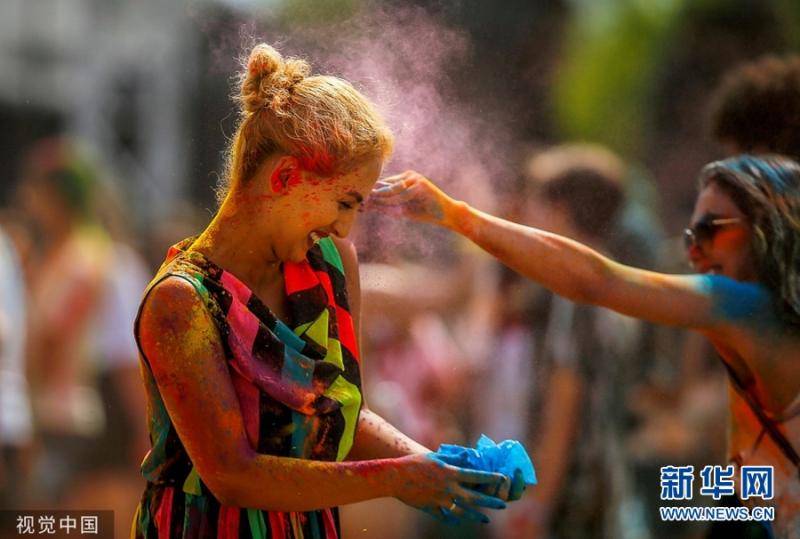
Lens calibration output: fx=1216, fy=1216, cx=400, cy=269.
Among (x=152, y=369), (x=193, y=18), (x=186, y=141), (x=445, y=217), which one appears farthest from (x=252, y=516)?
(x=193, y=18)

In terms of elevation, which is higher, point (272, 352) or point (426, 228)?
point (426, 228)

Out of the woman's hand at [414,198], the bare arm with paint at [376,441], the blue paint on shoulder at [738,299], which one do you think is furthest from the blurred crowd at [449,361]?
the bare arm with paint at [376,441]

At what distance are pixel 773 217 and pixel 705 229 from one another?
148 millimetres

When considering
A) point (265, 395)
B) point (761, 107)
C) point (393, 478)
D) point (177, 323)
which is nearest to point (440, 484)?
point (393, 478)

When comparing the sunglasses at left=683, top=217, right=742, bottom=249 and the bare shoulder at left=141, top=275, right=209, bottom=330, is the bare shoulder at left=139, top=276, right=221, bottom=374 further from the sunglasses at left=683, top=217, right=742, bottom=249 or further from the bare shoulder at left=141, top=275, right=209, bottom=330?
the sunglasses at left=683, top=217, right=742, bottom=249

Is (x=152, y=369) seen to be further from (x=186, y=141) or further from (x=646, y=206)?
(x=646, y=206)

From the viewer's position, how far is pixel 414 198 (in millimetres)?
2531

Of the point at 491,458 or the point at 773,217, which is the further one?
the point at 773,217

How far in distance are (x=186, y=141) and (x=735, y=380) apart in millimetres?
1345

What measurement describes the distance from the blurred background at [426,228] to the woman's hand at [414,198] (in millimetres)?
87

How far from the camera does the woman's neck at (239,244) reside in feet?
7.15

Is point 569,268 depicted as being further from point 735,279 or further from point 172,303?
point 172,303

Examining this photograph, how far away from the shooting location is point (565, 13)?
3.05 meters

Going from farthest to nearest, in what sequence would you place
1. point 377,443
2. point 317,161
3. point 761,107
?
point 761,107
point 377,443
point 317,161
